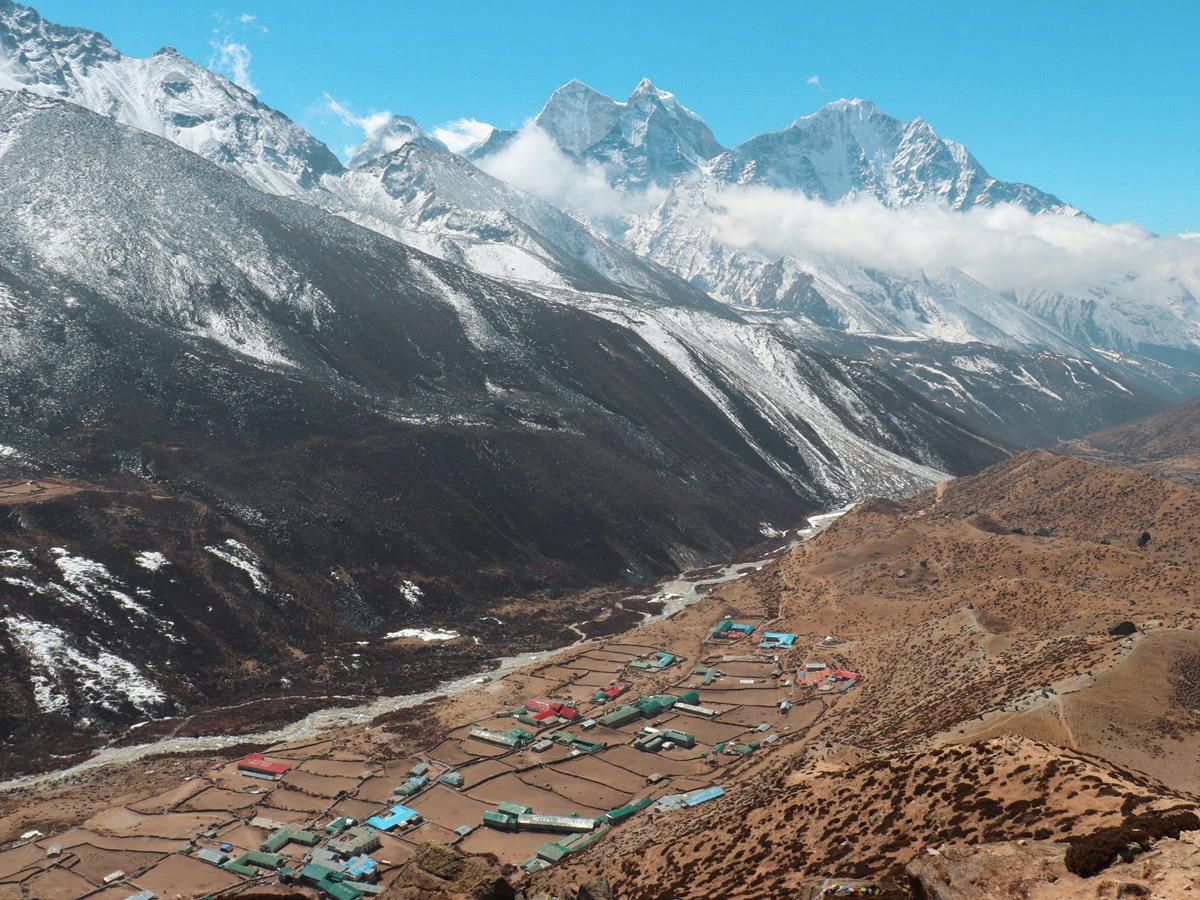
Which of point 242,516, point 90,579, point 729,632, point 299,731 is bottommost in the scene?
point 729,632

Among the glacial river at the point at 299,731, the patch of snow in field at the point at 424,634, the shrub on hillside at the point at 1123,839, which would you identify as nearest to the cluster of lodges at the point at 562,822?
the glacial river at the point at 299,731

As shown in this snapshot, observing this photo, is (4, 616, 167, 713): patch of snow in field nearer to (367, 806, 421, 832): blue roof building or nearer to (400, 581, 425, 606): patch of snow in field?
(367, 806, 421, 832): blue roof building

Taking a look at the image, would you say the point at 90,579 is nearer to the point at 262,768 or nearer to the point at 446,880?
the point at 262,768

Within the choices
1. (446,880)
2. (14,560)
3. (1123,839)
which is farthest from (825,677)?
(14,560)

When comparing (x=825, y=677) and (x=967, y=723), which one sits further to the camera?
(x=825, y=677)

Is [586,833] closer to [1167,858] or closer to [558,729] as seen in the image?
[558,729]

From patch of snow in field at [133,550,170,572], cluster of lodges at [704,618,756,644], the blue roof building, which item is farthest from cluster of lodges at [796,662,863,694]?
patch of snow in field at [133,550,170,572]

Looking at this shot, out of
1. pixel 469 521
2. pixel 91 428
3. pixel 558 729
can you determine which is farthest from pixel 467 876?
pixel 91 428
